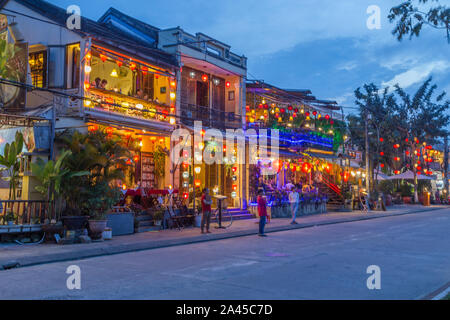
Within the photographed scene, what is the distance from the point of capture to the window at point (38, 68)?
17.5 meters

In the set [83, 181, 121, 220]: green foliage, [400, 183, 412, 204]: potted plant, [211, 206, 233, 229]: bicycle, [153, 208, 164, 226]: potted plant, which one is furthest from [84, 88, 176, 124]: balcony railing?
[400, 183, 412, 204]: potted plant

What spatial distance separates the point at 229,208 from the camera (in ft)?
76.3

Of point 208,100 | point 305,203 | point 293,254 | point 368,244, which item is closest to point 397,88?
point 305,203

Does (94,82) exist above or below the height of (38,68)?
below

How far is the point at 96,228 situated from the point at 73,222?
82 cm

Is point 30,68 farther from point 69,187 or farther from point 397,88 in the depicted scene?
point 397,88

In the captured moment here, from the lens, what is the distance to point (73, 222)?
44.5 feet

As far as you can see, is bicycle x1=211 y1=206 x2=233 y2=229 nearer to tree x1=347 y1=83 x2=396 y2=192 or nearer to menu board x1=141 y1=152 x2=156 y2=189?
menu board x1=141 y1=152 x2=156 y2=189

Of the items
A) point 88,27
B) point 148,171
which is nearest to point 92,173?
point 148,171

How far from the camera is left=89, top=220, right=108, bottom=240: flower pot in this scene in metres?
14.1

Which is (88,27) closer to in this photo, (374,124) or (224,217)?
(224,217)

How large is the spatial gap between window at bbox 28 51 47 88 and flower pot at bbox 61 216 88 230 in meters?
6.73

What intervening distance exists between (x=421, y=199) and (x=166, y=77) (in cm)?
3183

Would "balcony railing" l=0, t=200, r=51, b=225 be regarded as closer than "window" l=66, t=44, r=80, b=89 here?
Yes
